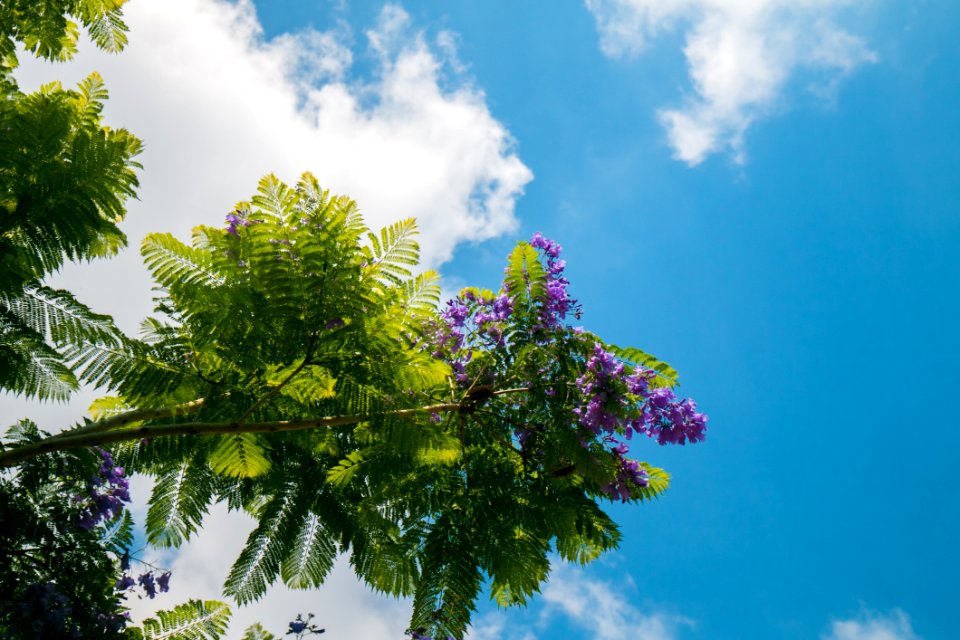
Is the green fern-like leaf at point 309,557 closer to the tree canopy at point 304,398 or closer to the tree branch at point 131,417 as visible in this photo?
the tree canopy at point 304,398

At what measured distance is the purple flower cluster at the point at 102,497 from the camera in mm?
3805

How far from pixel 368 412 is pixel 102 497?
83.0 inches

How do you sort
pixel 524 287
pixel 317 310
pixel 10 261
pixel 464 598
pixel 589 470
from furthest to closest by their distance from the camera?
pixel 524 287
pixel 589 470
pixel 464 598
pixel 317 310
pixel 10 261

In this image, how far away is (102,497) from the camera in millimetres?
3865

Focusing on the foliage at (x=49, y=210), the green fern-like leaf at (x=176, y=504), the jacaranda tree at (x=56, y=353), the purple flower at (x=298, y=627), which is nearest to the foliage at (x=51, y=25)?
the jacaranda tree at (x=56, y=353)

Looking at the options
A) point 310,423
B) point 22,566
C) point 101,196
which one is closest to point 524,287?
point 310,423

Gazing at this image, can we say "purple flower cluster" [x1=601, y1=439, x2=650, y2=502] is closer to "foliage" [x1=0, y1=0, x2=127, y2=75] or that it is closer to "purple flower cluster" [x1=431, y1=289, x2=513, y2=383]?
"purple flower cluster" [x1=431, y1=289, x2=513, y2=383]

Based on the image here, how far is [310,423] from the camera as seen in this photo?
286 cm

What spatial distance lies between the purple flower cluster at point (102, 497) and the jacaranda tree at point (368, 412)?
0.78 ft

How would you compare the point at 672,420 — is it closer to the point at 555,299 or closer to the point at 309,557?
the point at 555,299

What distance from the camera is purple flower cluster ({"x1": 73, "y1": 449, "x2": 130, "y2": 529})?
3.80m

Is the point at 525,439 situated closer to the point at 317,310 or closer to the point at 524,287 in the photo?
the point at 524,287

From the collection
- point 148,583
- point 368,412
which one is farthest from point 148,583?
point 368,412

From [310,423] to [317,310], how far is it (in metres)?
0.54
